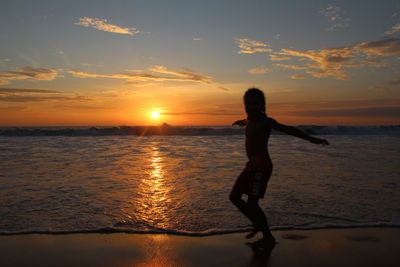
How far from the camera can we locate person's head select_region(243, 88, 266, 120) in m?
3.21

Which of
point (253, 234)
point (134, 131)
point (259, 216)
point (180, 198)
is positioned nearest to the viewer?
point (259, 216)

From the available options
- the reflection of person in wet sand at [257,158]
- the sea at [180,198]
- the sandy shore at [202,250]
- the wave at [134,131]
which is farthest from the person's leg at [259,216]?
the wave at [134,131]

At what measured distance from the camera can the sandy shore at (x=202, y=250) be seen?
2854 mm

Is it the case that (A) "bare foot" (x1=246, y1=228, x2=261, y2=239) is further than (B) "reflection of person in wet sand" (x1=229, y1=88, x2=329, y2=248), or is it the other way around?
(A) "bare foot" (x1=246, y1=228, x2=261, y2=239)

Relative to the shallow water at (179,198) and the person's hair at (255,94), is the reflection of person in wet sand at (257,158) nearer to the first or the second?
the person's hair at (255,94)

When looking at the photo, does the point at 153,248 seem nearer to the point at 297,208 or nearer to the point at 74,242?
the point at 74,242

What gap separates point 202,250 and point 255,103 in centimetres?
167

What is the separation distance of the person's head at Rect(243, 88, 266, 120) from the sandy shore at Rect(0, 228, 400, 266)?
145 cm

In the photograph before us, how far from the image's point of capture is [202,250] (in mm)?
3115

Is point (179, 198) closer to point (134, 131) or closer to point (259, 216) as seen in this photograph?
point (259, 216)

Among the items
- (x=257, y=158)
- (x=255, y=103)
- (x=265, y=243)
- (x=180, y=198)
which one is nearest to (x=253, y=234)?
(x=265, y=243)

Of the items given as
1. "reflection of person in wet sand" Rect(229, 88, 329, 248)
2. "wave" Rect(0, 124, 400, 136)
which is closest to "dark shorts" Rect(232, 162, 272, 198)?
"reflection of person in wet sand" Rect(229, 88, 329, 248)

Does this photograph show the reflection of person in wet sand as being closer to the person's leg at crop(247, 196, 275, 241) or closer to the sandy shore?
the person's leg at crop(247, 196, 275, 241)

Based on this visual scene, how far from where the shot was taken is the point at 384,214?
4227mm
